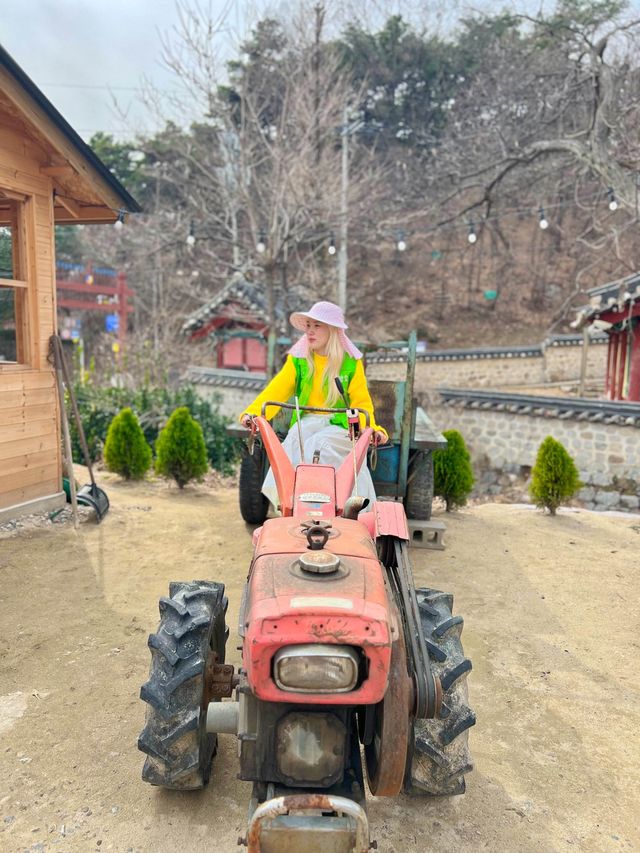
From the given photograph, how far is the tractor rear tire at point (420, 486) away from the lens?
5.97 meters

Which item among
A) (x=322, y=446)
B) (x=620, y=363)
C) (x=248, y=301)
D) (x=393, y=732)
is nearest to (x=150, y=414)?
(x=248, y=301)

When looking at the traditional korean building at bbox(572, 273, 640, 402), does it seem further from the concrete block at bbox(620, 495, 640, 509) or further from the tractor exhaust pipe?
the tractor exhaust pipe

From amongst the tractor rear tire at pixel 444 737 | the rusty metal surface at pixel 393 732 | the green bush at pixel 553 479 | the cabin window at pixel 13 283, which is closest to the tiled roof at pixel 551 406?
the green bush at pixel 553 479

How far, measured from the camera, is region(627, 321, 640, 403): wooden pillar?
1530cm

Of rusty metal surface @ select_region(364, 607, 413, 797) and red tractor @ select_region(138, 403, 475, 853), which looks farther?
rusty metal surface @ select_region(364, 607, 413, 797)

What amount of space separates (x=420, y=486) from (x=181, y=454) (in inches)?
129

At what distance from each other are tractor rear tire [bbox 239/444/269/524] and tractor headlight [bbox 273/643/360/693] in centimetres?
415

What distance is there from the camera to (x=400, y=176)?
29.3m

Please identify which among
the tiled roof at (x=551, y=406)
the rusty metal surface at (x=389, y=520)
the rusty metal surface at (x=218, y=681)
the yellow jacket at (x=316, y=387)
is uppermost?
the yellow jacket at (x=316, y=387)

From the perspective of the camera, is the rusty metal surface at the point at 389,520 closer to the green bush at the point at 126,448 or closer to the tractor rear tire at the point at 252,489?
the tractor rear tire at the point at 252,489

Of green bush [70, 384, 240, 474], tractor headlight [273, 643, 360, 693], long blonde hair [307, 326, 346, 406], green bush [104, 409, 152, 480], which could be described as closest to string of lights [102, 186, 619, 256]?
green bush [104, 409, 152, 480]

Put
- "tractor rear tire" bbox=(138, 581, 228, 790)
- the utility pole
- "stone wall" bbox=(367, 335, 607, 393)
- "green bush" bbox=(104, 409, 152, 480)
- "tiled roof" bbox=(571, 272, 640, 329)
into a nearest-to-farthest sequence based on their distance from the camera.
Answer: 1. "tractor rear tire" bbox=(138, 581, 228, 790)
2. "green bush" bbox=(104, 409, 152, 480)
3. "tiled roof" bbox=(571, 272, 640, 329)
4. the utility pole
5. "stone wall" bbox=(367, 335, 607, 393)

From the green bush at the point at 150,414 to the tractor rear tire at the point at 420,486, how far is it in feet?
15.8

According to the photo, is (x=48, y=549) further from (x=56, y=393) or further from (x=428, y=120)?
(x=428, y=120)
